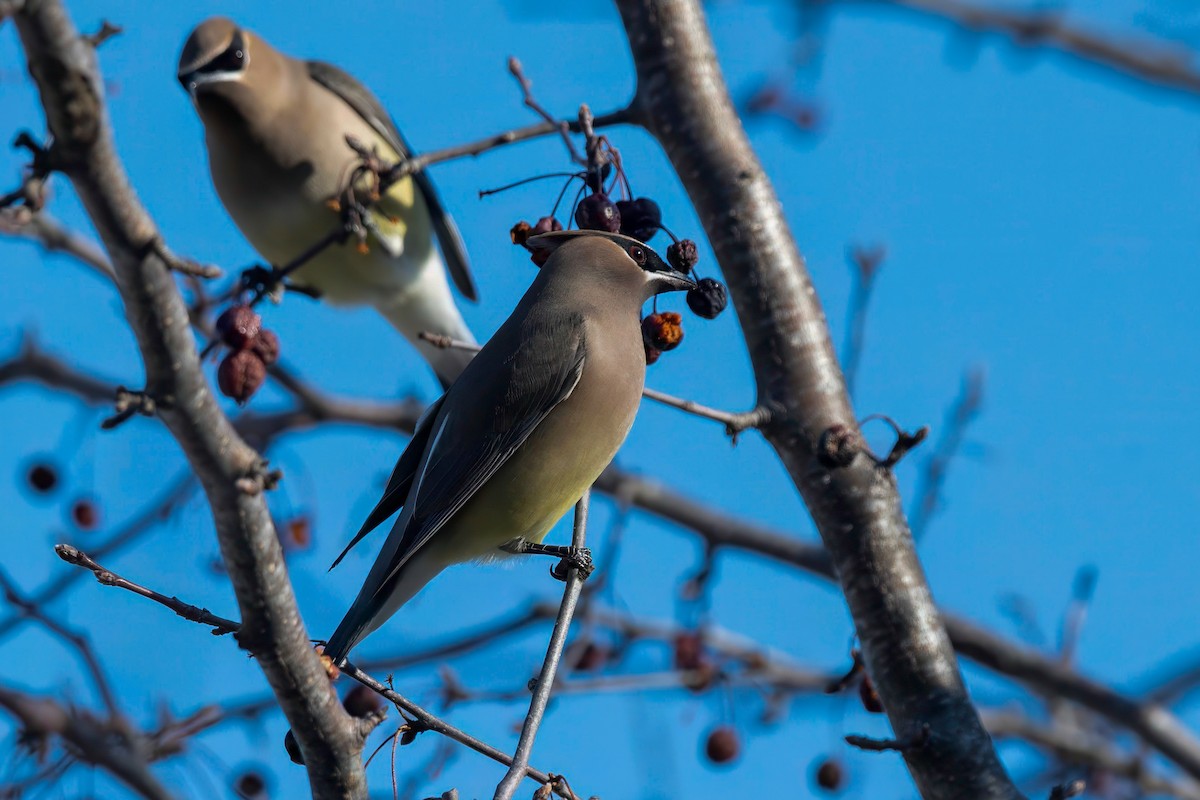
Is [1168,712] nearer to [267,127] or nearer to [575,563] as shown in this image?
[575,563]

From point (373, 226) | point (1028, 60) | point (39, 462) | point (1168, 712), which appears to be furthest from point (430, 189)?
point (1168, 712)

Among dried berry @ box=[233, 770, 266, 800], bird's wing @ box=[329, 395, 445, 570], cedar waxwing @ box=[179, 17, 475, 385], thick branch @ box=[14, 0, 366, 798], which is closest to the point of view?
thick branch @ box=[14, 0, 366, 798]

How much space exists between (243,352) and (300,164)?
2230 mm

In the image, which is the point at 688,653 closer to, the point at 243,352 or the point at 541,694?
the point at 243,352

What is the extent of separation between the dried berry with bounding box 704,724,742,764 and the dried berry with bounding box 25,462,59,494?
2.73 meters

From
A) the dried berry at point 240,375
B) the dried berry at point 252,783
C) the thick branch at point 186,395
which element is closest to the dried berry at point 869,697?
the thick branch at point 186,395

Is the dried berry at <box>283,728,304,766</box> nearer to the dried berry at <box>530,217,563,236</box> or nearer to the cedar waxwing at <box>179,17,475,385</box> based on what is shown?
the dried berry at <box>530,217,563,236</box>

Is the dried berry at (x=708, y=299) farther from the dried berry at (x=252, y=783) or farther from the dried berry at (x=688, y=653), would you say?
the dried berry at (x=252, y=783)

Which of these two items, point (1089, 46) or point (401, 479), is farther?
point (1089, 46)

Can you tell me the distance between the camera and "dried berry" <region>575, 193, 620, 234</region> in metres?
3.04

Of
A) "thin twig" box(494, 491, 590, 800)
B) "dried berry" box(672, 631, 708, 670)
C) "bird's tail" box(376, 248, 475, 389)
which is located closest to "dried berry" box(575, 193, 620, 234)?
"thin twig" box(494, 491, 590, 800)

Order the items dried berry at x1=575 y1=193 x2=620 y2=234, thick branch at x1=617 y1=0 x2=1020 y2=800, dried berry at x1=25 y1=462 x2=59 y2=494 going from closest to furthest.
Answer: thick branch at x1=617 y1=0 x2=1020 y2=800 → dried berry at x1=575 y1=193 x2=620 y2=234 → dried berry at x1=25 y1=462 x2=59 y2=494

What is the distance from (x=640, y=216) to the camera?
10.3ft

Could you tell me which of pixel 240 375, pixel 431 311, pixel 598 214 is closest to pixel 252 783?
pixel 240 375
